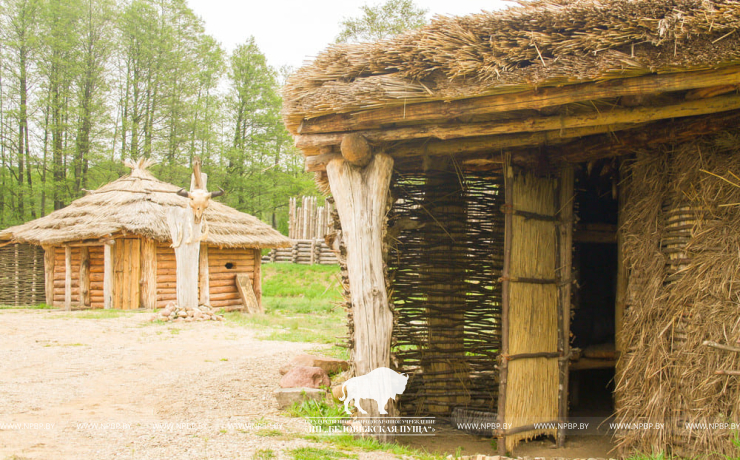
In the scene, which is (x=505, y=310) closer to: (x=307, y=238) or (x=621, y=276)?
(x=621, y=276)

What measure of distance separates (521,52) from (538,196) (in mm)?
1655

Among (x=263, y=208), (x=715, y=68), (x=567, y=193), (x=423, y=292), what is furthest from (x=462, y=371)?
(x=263, y=208)

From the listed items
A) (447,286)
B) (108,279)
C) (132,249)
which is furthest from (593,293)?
(108,279)

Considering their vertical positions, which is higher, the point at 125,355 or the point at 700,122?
the point at 700,122

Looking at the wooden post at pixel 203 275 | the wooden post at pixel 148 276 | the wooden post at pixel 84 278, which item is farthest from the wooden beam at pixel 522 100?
the wooden post at pixel 84 278

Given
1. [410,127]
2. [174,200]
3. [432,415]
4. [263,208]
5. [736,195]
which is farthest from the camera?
[263,208]

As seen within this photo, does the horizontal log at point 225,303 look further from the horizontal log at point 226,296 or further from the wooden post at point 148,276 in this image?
the wooden post at point 148,276

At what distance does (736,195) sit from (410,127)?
239 centimetres

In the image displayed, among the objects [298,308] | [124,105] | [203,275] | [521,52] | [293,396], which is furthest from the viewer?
[124,105]

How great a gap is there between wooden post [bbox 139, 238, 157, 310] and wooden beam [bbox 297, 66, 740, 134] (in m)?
10.3

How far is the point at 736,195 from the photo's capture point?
3.97 m

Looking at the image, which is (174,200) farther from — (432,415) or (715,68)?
(715,68)

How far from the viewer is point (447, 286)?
5879mm

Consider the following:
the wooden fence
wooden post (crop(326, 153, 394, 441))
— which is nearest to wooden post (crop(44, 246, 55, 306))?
the wooden fence
